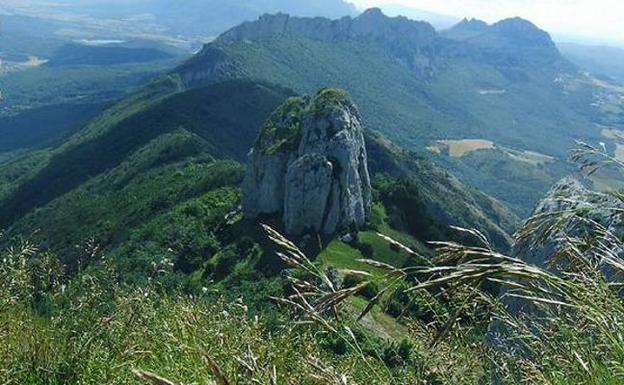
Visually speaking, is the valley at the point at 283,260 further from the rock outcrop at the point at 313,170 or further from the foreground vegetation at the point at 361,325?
the rock outcrop at the point at 313,170

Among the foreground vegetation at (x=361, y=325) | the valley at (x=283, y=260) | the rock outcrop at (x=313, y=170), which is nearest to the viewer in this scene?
the foreground vegetation at (x=361, y=325)

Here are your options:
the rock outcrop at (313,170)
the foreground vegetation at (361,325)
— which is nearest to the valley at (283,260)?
the foreground vegetation at (361,325)

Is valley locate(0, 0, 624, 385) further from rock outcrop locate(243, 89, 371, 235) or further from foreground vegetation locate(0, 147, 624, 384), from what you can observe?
rock outcrop locate(243, 89, 371, 235)

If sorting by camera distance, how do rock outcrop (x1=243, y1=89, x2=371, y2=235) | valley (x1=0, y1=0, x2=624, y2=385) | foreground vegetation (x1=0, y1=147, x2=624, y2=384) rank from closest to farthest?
foreground vegetation (x1=0, y1=147, x2=624, y2=384) → valley (x1=0, y1=0, x2=624, y2=385) → rock outcrop (x1=243, y1=89, x2=371, y2=235)

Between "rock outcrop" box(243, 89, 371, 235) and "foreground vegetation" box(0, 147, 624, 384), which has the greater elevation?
"foreground vegetation" box(0, 147, 624, 384)

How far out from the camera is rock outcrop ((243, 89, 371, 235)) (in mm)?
48094

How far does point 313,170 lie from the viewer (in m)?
48.5

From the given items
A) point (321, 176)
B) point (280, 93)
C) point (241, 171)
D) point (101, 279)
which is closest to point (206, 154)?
point (241, 171)

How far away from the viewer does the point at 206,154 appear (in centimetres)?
8725

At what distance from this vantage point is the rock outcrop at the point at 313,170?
48094 mm

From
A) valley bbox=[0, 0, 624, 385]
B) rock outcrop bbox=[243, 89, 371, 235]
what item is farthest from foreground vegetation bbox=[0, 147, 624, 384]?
rock outcrop bbox=[243, 89, 371, 235]

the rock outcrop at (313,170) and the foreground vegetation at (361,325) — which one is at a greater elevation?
the foreground vegetation at (361,325)

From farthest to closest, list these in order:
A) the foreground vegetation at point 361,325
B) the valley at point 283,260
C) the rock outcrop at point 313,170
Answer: the rock outcrop at point 313,170, the valley at point 283,260, the foreground vegetation at point 361,325

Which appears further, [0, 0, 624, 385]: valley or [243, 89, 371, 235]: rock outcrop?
[243, 89, 371, 235]: rock outcrop
